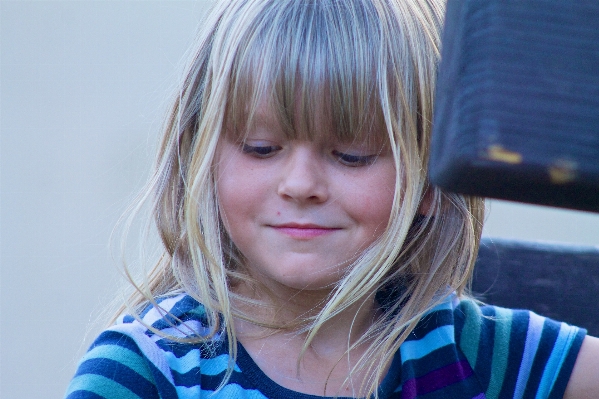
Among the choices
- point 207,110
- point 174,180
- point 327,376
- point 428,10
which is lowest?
point 327,376

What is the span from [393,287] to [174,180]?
1.24 feet

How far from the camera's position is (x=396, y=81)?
0.94 meters

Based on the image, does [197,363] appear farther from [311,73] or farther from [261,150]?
[311,73]

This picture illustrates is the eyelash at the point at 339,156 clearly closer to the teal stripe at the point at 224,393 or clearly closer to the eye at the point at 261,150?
the eye at the point at 261,150

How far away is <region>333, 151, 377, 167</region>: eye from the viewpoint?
35.9 inches

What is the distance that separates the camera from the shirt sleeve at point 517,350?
1.02m

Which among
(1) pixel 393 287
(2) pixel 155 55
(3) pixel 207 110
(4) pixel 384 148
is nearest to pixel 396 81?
(4) pixel 384 148

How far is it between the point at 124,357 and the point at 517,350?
558 mm

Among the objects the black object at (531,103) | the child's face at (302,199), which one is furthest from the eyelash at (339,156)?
the black object at (531,103)

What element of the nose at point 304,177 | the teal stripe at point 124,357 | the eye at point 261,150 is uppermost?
the eye at point 261,150

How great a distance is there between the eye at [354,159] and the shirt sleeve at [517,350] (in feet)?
1.05

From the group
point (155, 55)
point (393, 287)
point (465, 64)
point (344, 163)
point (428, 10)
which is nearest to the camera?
point (465, 64)

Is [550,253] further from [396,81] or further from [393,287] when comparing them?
[396,81]

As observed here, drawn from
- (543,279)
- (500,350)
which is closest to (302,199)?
(500,350)
